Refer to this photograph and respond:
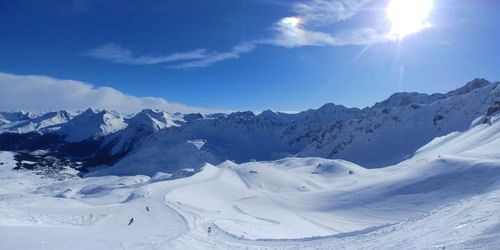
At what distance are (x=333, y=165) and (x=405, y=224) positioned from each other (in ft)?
280

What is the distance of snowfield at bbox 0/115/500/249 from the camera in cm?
2412

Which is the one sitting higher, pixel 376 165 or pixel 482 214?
pixel 376 165

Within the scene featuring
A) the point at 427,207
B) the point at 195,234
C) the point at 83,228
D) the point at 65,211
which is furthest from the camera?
the point at 427,207

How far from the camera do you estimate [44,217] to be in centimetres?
3700

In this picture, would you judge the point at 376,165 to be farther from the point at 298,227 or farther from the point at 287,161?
the point at 298,227

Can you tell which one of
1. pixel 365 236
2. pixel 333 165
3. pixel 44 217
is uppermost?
pixel 333 165

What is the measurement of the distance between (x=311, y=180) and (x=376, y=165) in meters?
92.1

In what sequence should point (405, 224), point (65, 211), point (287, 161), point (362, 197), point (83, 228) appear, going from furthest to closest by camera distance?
point (287, 161), point (362, 197), point (65, 211), point (83, 228), point (405, 224)

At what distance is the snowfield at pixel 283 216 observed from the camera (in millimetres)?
24125

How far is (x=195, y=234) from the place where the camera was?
36781mm

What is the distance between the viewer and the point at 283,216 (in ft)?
188

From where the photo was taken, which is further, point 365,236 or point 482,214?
point 365,236

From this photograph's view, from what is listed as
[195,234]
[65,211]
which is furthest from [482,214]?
[65,211]

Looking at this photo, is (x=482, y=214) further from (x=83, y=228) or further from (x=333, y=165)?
(x=333, y=165)
